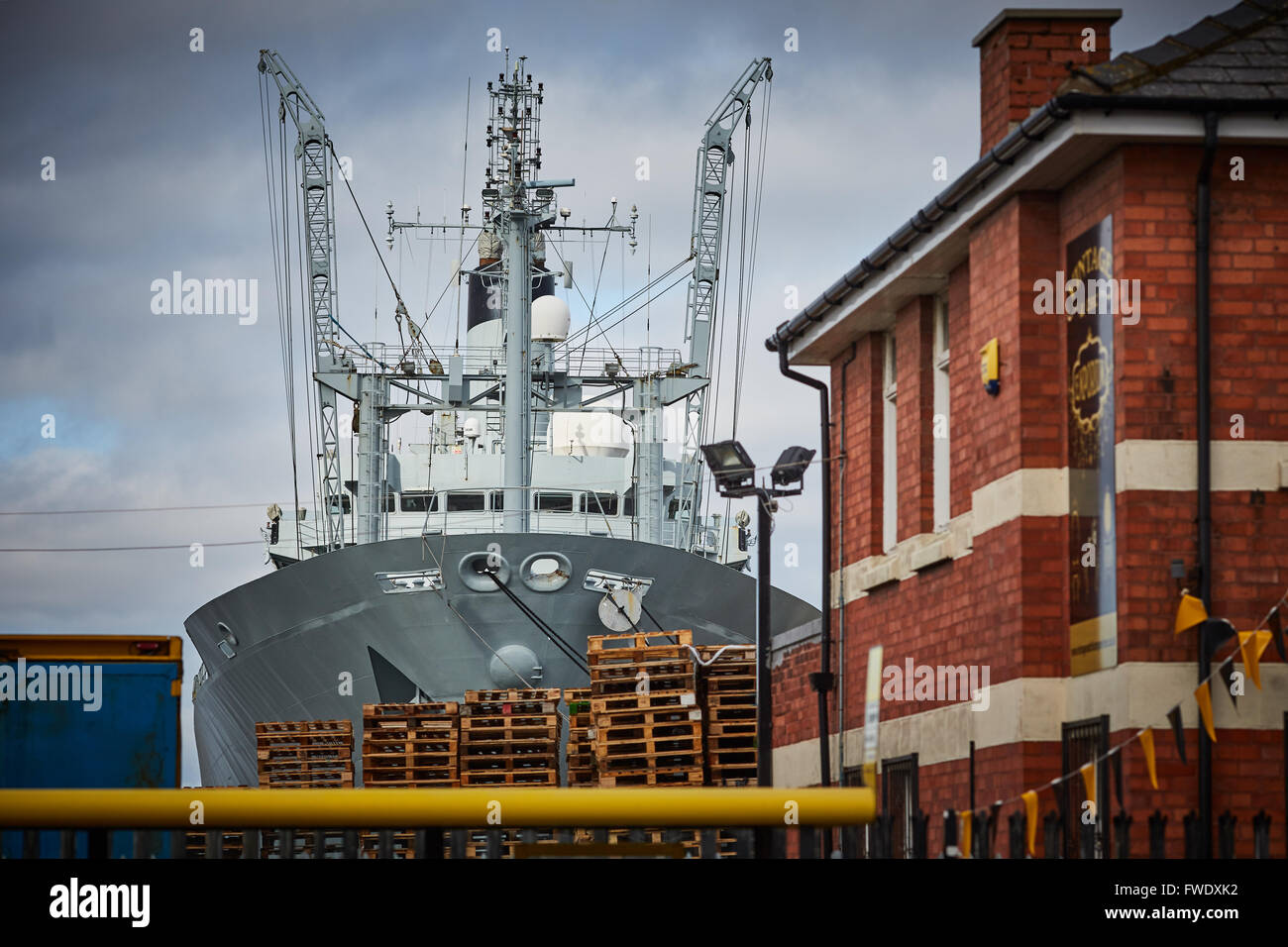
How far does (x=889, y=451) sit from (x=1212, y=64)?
5320mm

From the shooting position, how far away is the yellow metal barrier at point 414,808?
Result: 24.9 ft

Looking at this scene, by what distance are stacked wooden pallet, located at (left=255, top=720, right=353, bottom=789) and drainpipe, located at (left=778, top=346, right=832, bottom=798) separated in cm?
978

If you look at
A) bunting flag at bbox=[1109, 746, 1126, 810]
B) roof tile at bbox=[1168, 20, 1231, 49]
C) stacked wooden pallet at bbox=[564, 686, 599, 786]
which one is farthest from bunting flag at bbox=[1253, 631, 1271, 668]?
stacked wooden pallet at bbox=[564, 686, 599, 786]

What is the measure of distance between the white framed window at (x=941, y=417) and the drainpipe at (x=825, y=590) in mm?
2192

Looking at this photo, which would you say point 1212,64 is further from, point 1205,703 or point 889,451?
point 889,451

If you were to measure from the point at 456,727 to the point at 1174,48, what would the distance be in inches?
549

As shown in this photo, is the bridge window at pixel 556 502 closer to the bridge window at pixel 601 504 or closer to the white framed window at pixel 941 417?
the bridge window at pixel 601 504

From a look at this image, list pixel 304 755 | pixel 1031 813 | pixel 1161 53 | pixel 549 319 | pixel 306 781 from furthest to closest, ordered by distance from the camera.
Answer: pixel 549 319
pixel 304 755
pixel 306 781
pixel 1161 53
pixel 1031 813

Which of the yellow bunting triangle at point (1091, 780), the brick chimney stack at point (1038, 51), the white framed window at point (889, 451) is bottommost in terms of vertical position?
the yellow bunting triangle at point (1091, 780)

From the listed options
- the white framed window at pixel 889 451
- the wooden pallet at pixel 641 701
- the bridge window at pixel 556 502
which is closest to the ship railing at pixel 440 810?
the white framed window at pixel 889 451

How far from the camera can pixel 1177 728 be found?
1163cm

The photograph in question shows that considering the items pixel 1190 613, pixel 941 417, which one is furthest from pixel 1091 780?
pixel 941 417
